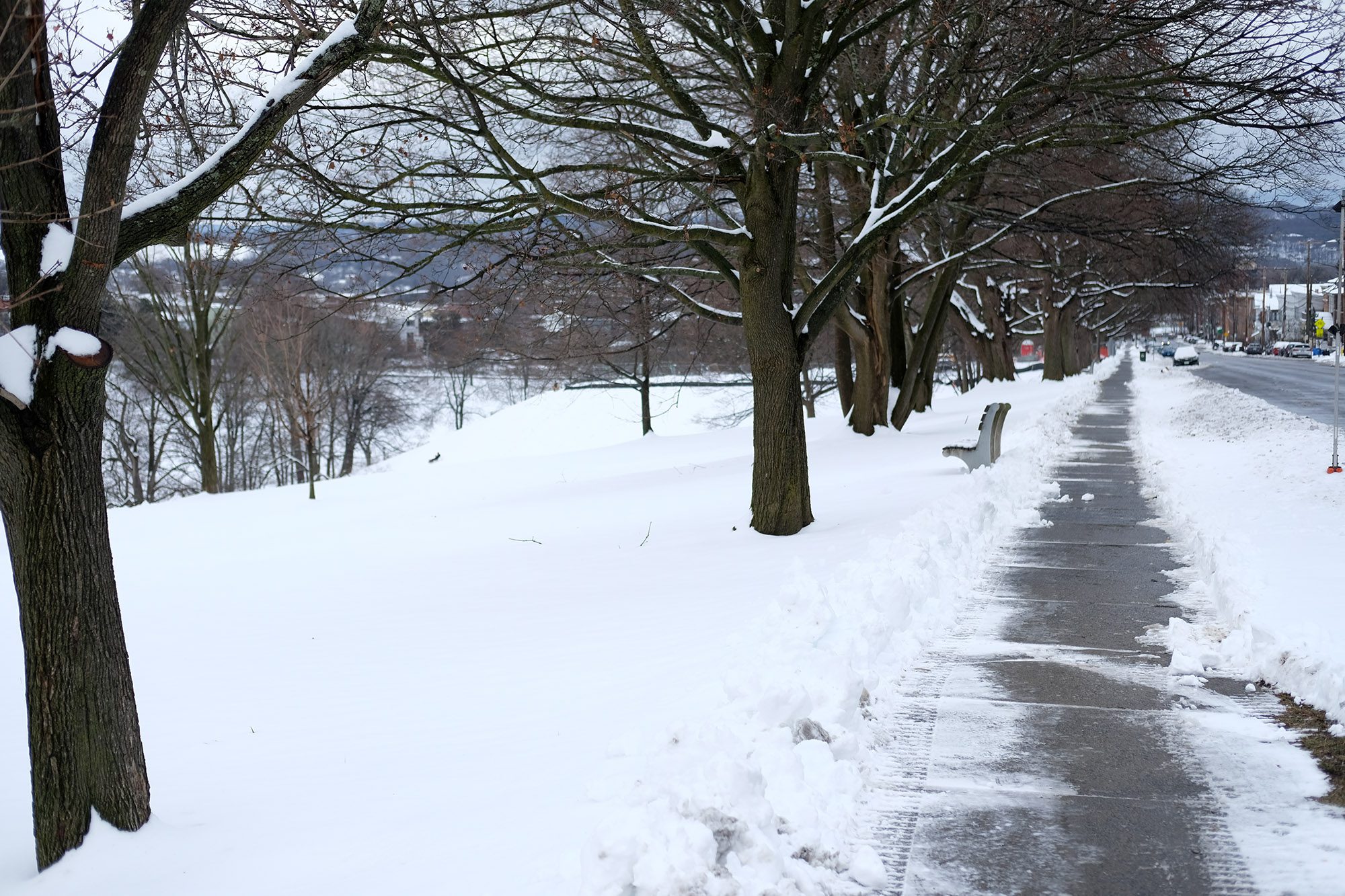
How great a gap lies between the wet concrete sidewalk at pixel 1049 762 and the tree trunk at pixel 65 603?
3227 millimetres

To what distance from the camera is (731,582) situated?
31.0 feet

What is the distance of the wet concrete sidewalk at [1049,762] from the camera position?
13.4 feet

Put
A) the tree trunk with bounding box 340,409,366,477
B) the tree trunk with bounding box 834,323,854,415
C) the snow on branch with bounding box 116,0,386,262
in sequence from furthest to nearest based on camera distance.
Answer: the tree trunk with bounding box 340,409,366,477 < the tree trunk with bounding box 834,323,854,415 < the snow on branch with bounding box 116,0,386,262

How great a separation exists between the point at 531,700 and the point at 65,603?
2665mm

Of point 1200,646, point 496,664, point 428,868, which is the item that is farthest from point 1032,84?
point 428,868

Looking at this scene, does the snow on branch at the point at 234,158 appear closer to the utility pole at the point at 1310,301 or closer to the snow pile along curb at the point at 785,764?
the snow pile along curb at the point at 785,764

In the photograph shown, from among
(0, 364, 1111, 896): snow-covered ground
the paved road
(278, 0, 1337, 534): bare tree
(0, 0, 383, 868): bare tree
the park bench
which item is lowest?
the paved road

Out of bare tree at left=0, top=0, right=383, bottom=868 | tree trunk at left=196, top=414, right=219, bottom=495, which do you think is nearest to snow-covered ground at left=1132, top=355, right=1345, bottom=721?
bare tree at left=0, top=0, right=383, bottom=868

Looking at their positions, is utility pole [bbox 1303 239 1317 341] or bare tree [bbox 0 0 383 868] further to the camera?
utility pole [bbox 1303 239 1317 341]

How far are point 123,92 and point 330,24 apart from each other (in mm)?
4681

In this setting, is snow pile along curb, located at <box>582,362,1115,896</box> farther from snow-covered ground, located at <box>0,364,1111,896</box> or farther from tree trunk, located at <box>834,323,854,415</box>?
tree trunk, located at <box>834,323,854,415</box>

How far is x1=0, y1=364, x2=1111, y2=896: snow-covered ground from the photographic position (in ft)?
13.6

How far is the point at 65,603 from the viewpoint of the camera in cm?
449

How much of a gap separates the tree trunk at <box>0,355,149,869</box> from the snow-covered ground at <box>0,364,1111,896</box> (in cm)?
20
